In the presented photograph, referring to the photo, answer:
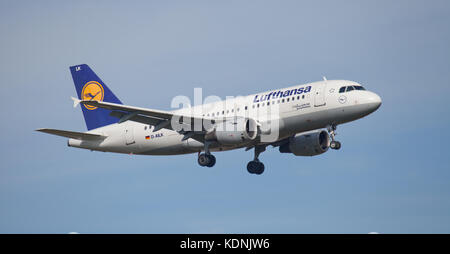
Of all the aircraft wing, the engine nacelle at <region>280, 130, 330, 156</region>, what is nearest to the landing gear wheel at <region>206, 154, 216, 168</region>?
the aircraft wing

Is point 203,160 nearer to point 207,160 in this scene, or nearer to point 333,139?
point 207,160

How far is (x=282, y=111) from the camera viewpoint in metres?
→ 51.9

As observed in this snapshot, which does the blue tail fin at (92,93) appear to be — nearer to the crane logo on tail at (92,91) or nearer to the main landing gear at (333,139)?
the crane logo on tail at (92,91)

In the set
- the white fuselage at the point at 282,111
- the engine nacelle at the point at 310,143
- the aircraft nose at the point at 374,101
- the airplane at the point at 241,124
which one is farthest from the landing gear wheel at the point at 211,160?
the aircraft nose at the point at 374,101

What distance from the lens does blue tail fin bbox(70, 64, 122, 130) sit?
61428 millimetres

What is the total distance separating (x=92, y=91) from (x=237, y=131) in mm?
17208

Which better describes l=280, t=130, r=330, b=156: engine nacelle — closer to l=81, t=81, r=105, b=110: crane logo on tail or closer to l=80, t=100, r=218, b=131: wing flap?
l=80, t=100, r=218, b=131: wing flap

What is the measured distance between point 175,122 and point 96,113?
10.7 meters

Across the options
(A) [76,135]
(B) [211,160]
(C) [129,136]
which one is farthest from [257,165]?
(A) [76,135]

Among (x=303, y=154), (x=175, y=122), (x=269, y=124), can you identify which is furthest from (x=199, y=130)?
(x=303, y=154)

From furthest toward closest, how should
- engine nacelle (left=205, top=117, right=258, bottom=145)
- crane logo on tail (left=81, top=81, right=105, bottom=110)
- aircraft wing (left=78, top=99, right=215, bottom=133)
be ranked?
crane logo on tail (left=81, top=81, right=105, bottom=110)
engine nacelle (left=205, top=117, right=258, bottom=145)
aircraft wing (left=78, top=99, right=215, bottom=133)

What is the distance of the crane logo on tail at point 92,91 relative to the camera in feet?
208

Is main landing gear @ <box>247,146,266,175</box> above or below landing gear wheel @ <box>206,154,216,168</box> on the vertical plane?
above

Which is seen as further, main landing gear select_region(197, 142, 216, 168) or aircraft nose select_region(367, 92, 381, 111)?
main landing gear select_region(197, 142, 216, 168)
